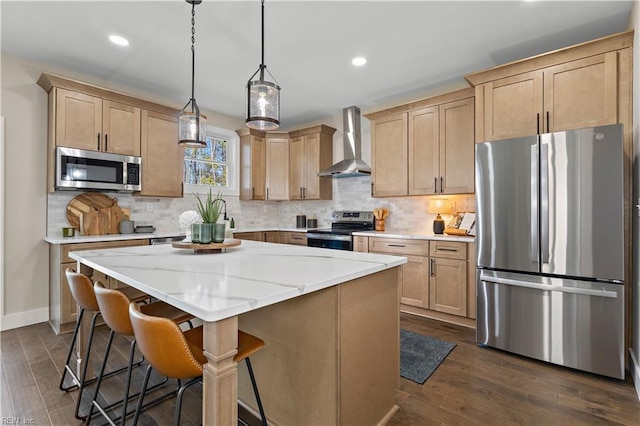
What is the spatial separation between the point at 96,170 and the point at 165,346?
316 centimetres

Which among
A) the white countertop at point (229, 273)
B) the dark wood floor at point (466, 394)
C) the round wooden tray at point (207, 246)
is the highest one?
the round wooden tray at point (207, 246)

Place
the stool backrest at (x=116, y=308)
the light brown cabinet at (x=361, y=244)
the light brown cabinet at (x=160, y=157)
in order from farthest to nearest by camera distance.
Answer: the light brown cabinet at (x=361, y=244) → the light brown cabinet at (x=160, y=157) → the stool backrest at (x=116, y=308)

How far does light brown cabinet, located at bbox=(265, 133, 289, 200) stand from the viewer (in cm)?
529

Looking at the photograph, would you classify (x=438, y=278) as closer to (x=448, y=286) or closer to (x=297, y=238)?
(x=448, y=286)

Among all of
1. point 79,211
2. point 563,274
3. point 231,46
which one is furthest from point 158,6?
point 563,274

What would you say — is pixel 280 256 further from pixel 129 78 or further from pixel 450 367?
pixel 129 78

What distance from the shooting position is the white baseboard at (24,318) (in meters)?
3.13

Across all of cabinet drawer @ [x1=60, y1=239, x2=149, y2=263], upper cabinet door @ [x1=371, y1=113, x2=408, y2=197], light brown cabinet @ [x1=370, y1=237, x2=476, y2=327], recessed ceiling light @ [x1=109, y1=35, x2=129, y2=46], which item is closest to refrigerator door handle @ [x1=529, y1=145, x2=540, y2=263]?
light brown cabinet @ [x1=370, y1=237, x2=476, y2=327]

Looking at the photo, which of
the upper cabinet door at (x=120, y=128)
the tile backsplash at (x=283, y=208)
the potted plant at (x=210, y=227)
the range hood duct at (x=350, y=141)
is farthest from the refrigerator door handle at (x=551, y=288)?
the upper cabinet door at (x=120, y=128)

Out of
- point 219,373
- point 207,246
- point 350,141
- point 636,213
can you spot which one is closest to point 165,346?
point 219,373

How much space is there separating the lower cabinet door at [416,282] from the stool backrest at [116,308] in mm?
2822

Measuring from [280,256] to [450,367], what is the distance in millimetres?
1596

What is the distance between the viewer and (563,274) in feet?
7.80

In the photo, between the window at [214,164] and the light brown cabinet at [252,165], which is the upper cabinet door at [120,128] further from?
the light brown cabinet at [252,165]
